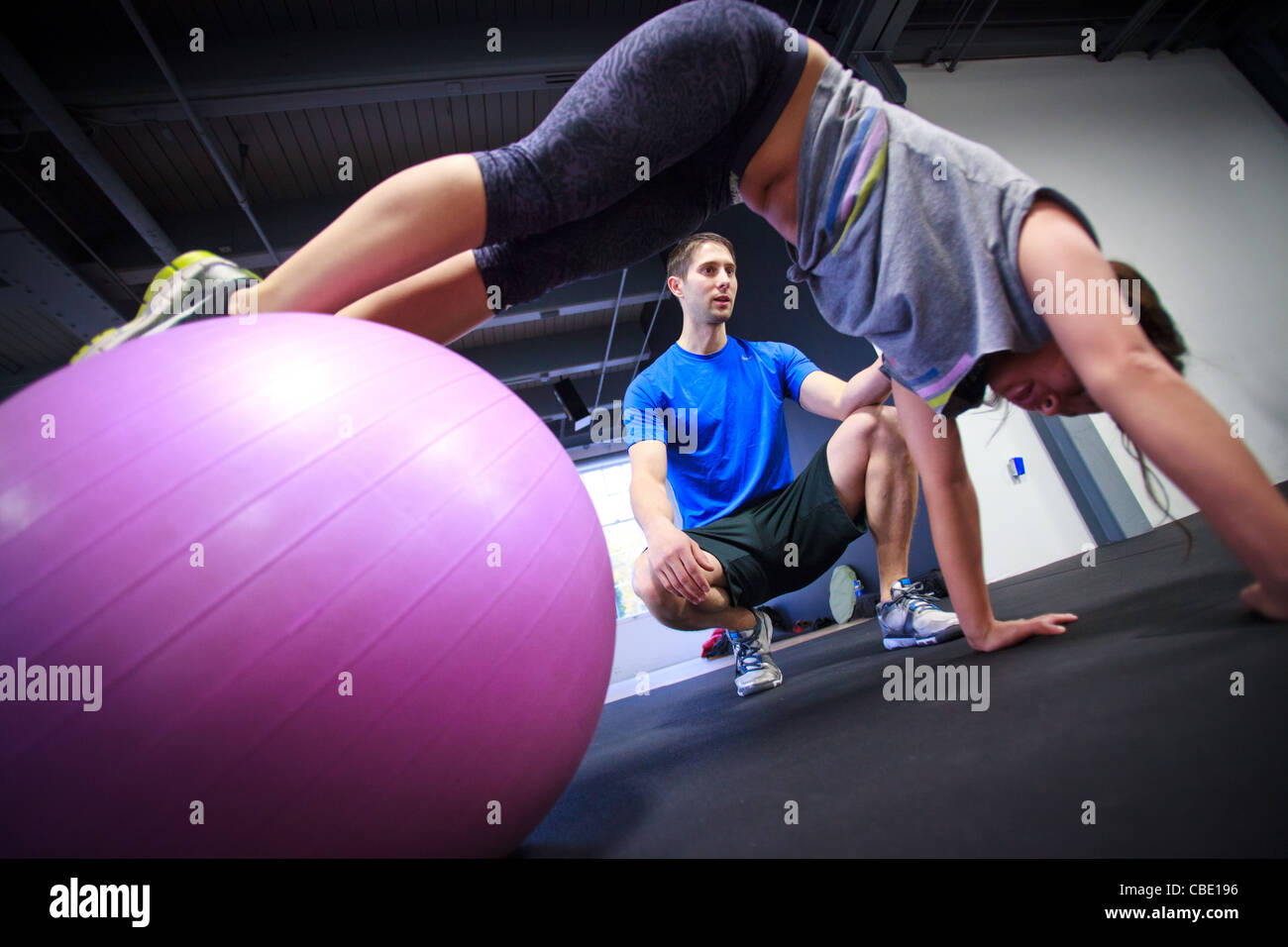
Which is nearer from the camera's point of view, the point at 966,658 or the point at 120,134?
the point at 966,658

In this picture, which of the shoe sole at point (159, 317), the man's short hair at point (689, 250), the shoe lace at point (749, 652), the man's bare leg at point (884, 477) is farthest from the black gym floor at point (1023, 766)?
the man's short hair at point (689, 250)

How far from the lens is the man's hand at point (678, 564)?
1528mm

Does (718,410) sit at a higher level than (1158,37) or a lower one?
lower

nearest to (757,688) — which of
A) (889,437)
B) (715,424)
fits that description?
(889,437)

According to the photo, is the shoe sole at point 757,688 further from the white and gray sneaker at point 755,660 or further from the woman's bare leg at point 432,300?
the woman's bare leg at point 432,300

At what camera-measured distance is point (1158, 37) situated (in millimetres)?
4484

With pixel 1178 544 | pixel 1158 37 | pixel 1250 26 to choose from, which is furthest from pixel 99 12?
pixel 1250 26

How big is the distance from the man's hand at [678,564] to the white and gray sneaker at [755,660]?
0.36 m

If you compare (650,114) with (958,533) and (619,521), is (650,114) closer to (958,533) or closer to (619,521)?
(958,533)

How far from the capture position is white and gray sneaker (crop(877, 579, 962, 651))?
57.4 inches

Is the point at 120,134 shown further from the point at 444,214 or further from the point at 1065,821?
the point at 1065,821

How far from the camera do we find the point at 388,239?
907 mm
